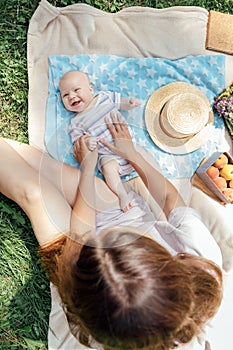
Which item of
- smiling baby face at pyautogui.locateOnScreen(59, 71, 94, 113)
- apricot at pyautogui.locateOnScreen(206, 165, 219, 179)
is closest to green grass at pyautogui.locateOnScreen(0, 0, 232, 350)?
smiling baby face at pyautogui.locateOnScreen(59, 71, 94, 113)

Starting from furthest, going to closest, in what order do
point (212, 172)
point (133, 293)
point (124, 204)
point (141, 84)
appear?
point (141, 84) → point (212, 172) → point (124, 204) → point (133, 293)

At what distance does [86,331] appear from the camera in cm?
161

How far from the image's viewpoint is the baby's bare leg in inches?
74.9

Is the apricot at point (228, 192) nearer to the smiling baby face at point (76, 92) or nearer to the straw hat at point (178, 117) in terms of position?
the straw hat at point (178, 117)

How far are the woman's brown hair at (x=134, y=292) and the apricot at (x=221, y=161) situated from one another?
0.46 meters

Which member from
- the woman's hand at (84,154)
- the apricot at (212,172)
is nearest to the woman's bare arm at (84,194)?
the woman's hand at (84,154)

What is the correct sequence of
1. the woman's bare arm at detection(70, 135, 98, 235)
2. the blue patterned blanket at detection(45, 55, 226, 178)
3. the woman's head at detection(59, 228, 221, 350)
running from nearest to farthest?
1. the woman's head at detection(59, 228, 221, 350)
2. the woman's bare arm at detection(70, 135, 98, 235)
3. the blue patterned blanket at detection(45, 55, 226, 178)

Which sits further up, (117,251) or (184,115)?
(184,115)

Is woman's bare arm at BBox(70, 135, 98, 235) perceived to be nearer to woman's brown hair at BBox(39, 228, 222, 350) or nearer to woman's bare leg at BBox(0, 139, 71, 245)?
woman's bare leg at BBox(0, 139, 71, 245)

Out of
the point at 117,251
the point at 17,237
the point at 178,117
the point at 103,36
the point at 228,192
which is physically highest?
the point at 103,36

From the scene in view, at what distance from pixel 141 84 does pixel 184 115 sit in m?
0.21

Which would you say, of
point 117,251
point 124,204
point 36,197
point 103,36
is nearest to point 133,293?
point 117,251

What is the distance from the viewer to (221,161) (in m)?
1.98

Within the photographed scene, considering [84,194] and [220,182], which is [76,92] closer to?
[84,194]
